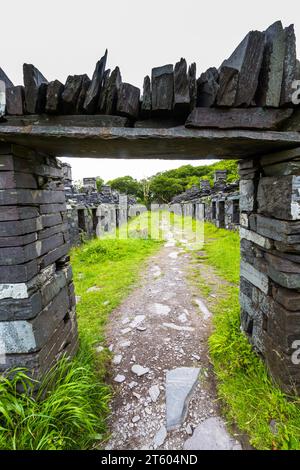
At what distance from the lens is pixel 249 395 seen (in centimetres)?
263

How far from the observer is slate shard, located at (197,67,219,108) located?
197 centimetres

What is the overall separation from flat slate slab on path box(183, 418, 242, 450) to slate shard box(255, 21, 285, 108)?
10.5 feet

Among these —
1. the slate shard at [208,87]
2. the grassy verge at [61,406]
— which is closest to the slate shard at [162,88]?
the slate shard at [208,87]

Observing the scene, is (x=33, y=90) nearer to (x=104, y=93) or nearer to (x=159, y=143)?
(x=104, y=93)

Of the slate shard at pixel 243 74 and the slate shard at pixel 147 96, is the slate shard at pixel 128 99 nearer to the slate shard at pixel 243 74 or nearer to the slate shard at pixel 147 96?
the slate shard at pixel 147 96

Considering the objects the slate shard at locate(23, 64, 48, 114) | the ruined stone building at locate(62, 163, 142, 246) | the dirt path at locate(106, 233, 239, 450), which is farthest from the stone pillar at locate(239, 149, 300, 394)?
the ruined stone building at locate(62, 163, 142, 246)

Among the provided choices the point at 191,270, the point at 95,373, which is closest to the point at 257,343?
the point at 95,373

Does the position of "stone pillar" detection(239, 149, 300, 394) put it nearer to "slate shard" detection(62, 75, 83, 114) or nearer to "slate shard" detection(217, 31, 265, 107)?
"slate shard" detection(217, 31, 265, 107)

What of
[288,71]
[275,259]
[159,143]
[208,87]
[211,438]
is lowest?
[211,438]

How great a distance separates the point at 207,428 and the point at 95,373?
1.58 metres

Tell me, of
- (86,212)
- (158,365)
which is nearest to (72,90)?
(158,365)

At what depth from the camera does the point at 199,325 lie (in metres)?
4.39

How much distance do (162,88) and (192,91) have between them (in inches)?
9.9

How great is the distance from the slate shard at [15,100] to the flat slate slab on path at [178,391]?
3.41 m
